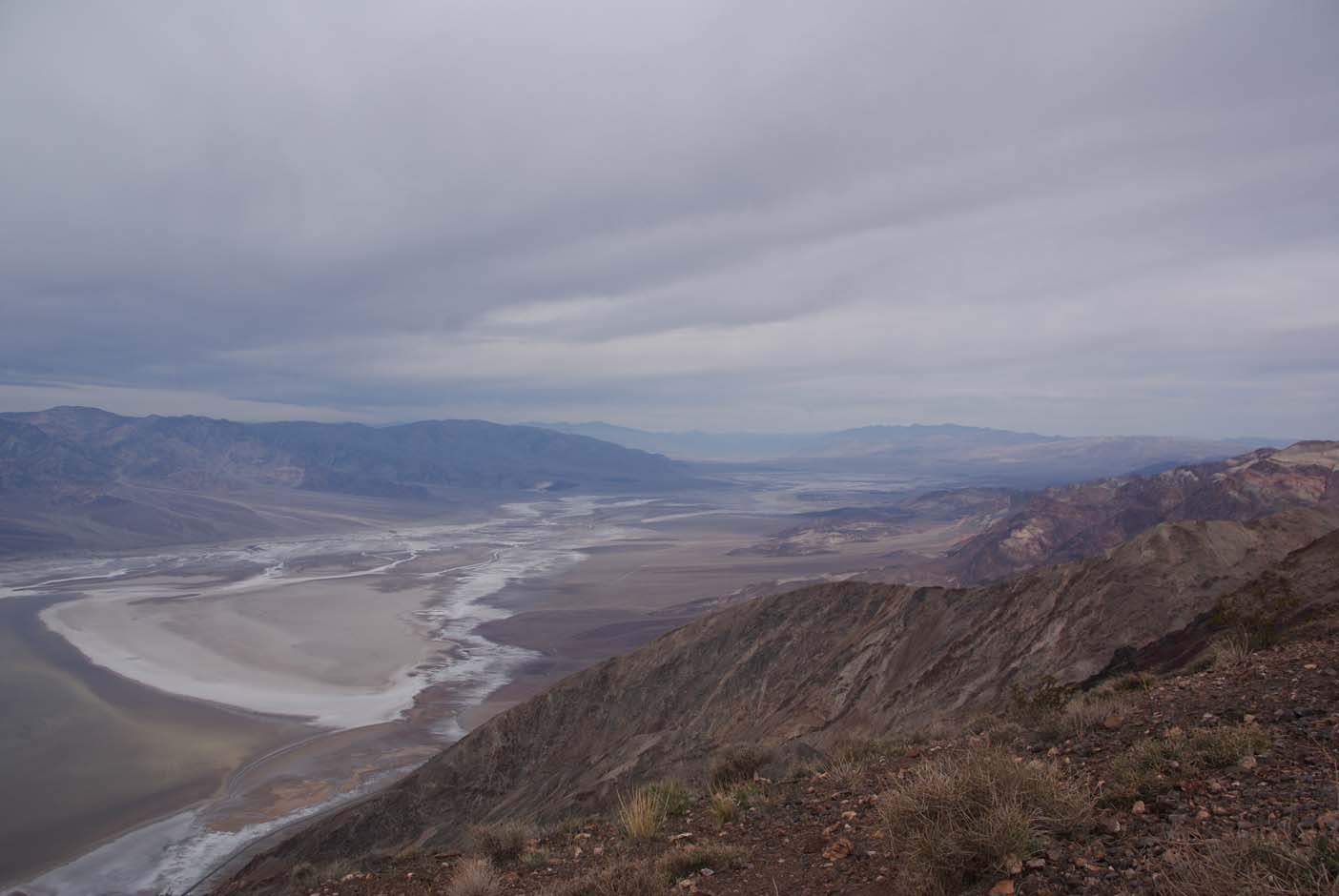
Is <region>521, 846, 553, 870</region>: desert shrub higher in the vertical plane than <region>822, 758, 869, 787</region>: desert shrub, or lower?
lower

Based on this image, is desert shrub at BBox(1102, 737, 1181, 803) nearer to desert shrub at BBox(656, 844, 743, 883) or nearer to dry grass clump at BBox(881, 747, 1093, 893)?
dry grass clump at BBox(881, 747, 1093, 893)

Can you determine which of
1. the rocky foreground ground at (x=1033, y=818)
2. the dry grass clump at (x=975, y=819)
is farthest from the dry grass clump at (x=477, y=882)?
the dry grass clump at (x=975, y=819)

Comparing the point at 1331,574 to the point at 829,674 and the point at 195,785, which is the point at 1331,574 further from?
the point at 195,785

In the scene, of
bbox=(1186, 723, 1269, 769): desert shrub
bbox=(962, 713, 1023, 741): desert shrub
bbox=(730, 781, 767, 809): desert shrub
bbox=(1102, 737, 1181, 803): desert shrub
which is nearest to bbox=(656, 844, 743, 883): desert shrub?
bbox=(730, 781, 767, 809): desert shrub

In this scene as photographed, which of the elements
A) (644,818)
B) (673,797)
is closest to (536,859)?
(644,818)

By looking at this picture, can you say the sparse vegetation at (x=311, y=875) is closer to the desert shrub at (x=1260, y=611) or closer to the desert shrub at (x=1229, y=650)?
the desert shrub at (x=1229, y=650)
